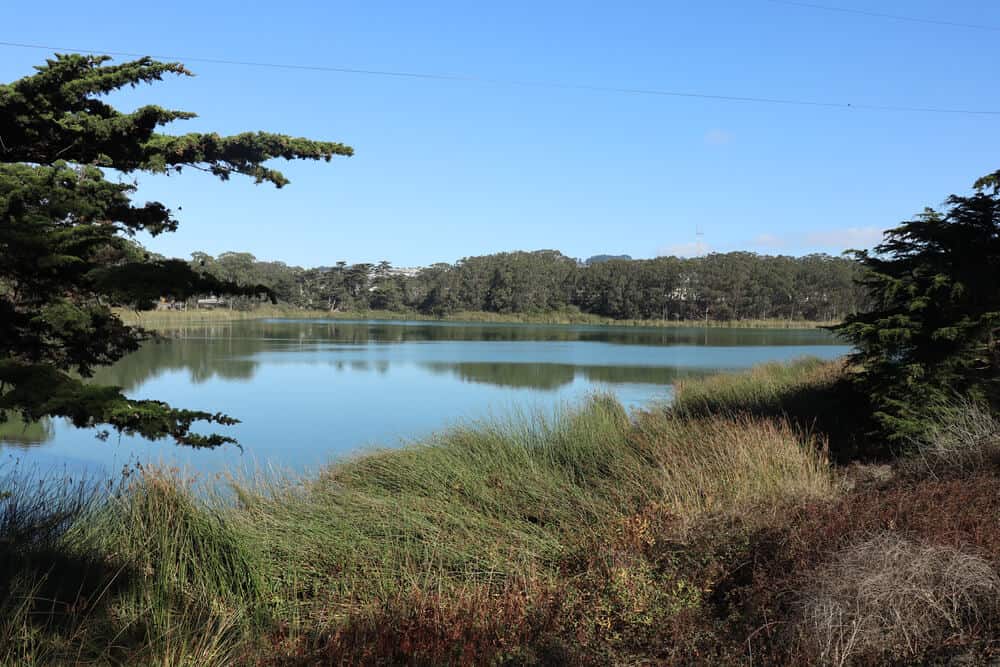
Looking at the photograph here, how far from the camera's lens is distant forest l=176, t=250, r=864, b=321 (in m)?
93.6

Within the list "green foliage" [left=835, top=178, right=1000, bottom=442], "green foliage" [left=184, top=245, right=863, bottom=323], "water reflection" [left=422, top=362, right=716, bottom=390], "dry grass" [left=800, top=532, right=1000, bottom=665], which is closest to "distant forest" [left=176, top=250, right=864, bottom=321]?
"green foliage" [left=184, top=245, right=863, bottom=323]

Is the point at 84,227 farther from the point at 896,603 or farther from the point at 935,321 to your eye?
the point at 935,321

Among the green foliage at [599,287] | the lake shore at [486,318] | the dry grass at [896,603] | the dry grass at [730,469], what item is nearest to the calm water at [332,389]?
the dry grass at [730,469]

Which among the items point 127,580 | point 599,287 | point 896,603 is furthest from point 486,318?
point 896,603

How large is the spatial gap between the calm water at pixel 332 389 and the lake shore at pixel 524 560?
1.35 m

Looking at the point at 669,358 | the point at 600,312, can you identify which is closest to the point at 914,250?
the point at 669,358

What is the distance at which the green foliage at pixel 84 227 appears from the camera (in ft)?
16.0

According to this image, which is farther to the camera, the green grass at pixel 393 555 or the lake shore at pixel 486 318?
the lake shore at pixel 486 318

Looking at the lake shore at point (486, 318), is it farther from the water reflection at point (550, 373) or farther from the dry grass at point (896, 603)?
the dry grass at point (896, 603)

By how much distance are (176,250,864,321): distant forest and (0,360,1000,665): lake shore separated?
264 ft

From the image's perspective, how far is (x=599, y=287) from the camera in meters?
99.2

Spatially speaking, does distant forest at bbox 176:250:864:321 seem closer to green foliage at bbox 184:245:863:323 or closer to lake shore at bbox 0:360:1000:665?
green foliage at bbox 184:245:863:323

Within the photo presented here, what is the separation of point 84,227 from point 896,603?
19.1ft

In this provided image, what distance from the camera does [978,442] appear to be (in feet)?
20.8
